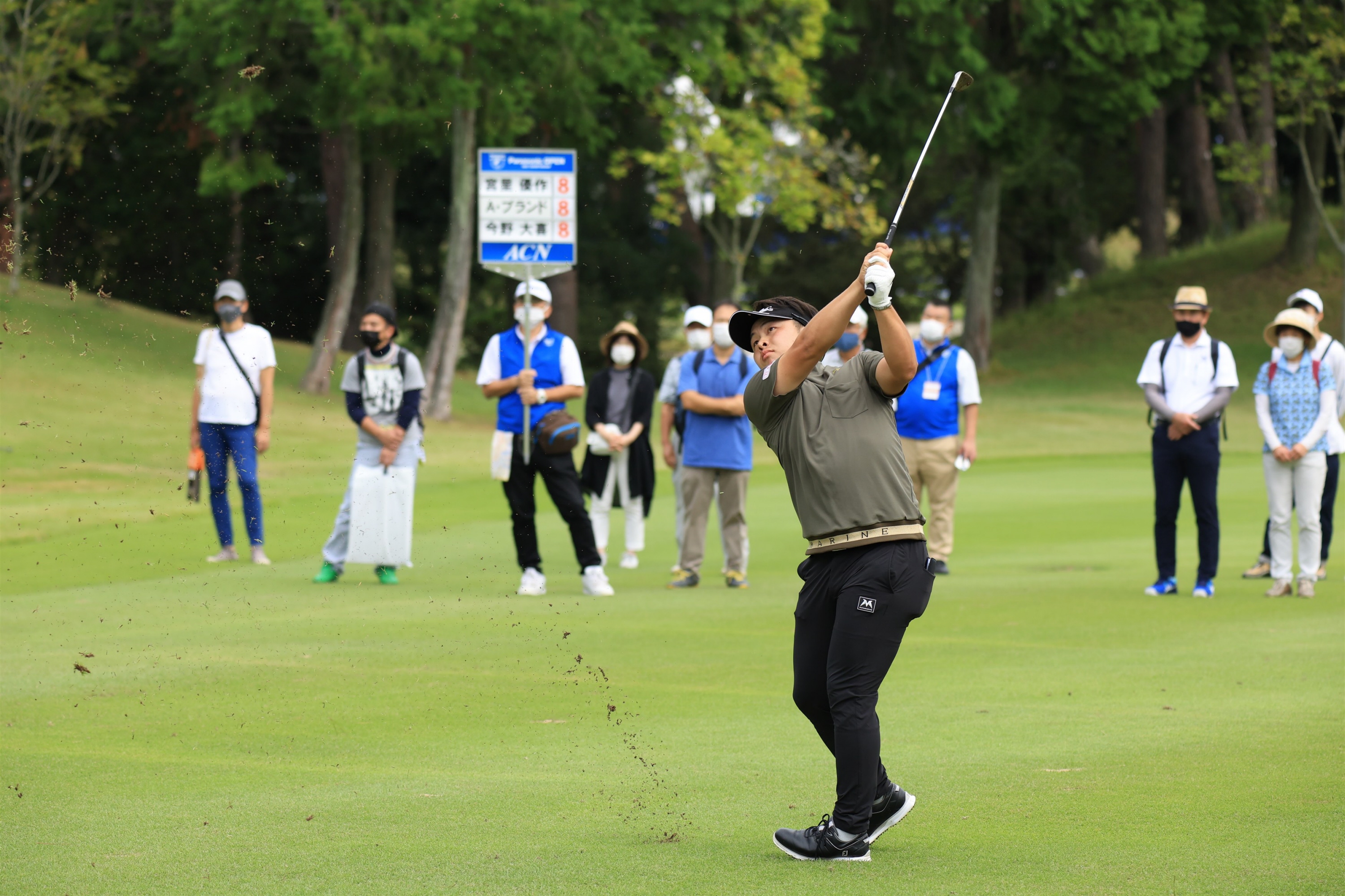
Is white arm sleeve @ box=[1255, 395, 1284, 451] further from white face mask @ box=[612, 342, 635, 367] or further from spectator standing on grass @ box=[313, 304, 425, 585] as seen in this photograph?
spectator standing on grass @ box=[313, 304, 425, 585]

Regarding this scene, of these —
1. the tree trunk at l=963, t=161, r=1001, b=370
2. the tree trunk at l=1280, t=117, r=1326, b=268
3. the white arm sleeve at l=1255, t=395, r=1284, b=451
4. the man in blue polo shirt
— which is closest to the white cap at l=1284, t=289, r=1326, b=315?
the white arm sleeve at l=1255, t=395, r=1284, b=451

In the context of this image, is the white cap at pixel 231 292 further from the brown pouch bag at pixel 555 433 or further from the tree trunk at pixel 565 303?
the tree trunk at pixel 565 303

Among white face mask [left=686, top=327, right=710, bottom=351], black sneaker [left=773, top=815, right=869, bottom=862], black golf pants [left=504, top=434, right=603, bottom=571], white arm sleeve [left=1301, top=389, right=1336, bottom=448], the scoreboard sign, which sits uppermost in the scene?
the scoreboard sign

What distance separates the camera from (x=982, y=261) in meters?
45.0

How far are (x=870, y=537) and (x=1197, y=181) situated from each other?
53.4 m

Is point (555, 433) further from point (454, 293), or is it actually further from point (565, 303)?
point (565, 303)

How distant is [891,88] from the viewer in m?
42.8

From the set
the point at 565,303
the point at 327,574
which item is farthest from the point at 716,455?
the point at 565,303

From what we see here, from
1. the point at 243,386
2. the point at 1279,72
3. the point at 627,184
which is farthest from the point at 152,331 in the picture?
the point at 1279,72

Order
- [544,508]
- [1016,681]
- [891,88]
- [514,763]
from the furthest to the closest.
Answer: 1. [891,88]
2. [544,508]
3. [1016,681]
4. [514,763]

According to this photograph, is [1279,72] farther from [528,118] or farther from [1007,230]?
[528,118]

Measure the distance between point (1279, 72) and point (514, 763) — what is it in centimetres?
4229

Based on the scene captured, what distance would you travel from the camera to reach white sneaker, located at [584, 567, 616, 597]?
12289mm

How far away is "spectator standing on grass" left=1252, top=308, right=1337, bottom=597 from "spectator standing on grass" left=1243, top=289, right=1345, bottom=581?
7 centimetres
